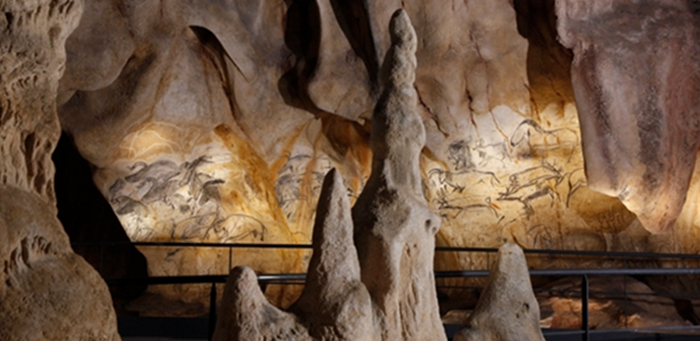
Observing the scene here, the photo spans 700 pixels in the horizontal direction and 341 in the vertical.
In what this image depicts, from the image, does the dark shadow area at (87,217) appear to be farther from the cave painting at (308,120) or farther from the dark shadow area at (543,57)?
the dark shadow area at (543,57)

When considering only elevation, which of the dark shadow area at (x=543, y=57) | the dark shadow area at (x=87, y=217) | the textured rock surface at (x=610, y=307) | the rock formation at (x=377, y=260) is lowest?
the textured rock surface at (x=610, y=307)

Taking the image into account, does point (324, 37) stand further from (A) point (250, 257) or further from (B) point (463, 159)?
(A) point (250, 257)

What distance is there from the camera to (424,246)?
3.88 metres

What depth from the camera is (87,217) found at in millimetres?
16000

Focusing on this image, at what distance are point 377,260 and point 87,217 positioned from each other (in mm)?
13575

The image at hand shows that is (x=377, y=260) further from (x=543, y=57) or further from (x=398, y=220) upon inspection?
(x=543, y=57)

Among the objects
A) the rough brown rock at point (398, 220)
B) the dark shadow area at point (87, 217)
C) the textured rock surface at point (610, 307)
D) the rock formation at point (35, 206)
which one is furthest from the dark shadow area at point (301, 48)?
the rock formation at point (35, 206)

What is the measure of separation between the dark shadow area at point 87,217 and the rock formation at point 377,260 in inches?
493

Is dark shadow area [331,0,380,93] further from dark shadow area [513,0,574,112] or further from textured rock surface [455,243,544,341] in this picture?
textured rock surface [455,243,544,341]

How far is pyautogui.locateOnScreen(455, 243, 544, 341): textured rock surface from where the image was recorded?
4.29 metres

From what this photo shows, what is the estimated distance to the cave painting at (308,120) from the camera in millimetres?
10508

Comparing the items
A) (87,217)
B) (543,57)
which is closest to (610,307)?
(543,57)

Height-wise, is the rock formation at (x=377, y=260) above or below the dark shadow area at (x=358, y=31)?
below

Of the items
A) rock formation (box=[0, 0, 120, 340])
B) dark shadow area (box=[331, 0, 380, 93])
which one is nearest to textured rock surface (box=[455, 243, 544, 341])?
rock formation (box=[0, 0, 120, 340])
